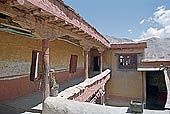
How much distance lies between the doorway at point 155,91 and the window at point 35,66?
1212cm

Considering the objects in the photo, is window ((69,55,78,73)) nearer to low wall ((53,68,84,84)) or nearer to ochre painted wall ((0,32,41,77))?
low wall ((53,68,84,84))

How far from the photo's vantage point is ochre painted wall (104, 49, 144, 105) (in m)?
15.0

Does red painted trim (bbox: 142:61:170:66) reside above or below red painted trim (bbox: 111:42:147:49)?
below

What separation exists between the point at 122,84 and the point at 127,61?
240 cm

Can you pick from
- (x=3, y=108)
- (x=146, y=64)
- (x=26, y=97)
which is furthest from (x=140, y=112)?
(x=146, y=64)

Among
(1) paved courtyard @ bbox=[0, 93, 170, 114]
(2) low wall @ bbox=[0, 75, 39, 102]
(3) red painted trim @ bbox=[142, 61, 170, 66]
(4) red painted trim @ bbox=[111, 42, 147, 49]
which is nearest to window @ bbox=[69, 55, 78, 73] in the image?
(2) low wall @ bbox=[0, 75, 39, 102]

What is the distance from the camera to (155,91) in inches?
640

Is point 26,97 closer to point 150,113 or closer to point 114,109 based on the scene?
point 114,109

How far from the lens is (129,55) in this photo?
51.8 feet

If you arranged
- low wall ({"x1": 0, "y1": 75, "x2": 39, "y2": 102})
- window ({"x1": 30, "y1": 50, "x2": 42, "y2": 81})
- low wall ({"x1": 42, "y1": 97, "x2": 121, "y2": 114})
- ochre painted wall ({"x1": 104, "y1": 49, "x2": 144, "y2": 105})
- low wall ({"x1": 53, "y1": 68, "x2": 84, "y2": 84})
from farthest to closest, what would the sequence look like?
ochre painted wall ({"x1": 104, "y1": 49, "x2": 144, "y2": 105}), low wall ({"x1": 53, "y1": 68, "x2": 84, "y2": 84}), window ({"x1": 30, "y1": 50, "x2": 42, "y2": 81}), low wall ({"x1": 0, "y1": 75, "x2": 39, "y2": 102}), low wall ({"x1": 42, "y1": 97, "x2": 121, "y2": 114})

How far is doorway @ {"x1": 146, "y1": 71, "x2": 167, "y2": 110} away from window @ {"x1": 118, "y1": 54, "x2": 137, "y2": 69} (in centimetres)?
192

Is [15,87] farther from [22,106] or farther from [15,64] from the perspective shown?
[22,106]

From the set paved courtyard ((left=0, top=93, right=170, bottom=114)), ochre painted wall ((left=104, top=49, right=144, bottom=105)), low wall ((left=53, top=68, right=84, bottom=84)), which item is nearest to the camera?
paved courtyard ((left=0, top=93, right=170, bottom=114))

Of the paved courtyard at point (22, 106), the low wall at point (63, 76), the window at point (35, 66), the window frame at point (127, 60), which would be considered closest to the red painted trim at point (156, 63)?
the window frame at point (127, 60)
